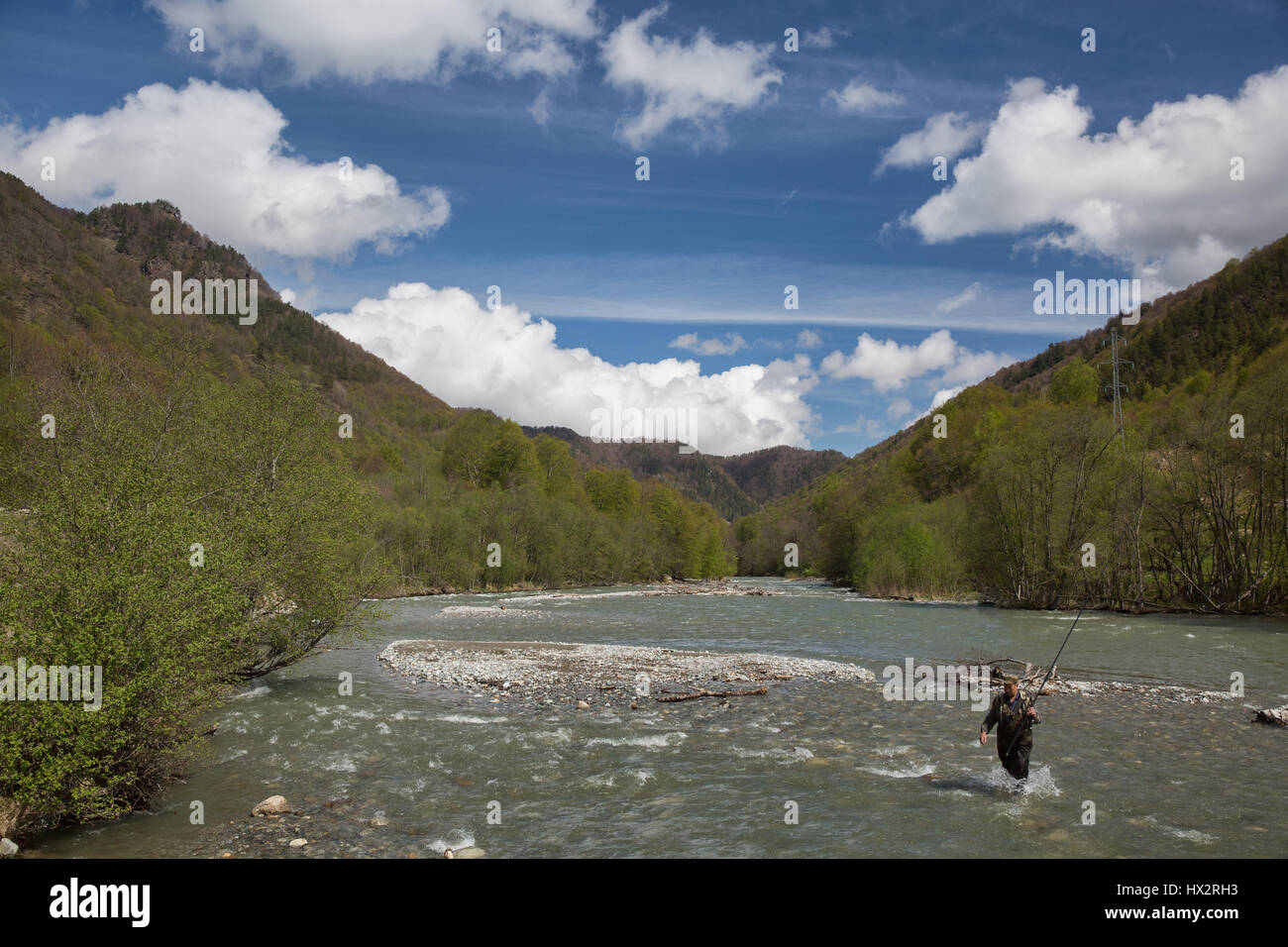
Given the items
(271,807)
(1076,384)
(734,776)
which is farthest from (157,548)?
(1076,384)

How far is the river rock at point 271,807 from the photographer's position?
11695 millimetres

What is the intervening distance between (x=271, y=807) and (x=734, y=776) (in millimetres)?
8070

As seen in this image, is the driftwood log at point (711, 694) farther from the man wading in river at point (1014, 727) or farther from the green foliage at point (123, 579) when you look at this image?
the green foliage at point (123, 579)

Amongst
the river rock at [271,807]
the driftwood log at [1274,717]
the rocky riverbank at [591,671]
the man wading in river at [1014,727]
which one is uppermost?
the man wading in river at [1014,727]

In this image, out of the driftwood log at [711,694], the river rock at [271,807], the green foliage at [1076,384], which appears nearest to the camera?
the river rock at [271,807]

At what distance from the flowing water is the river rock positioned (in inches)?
12.1

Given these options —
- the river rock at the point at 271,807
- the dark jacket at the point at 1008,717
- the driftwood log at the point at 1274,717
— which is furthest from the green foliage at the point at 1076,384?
the river rock at the point at 271,807

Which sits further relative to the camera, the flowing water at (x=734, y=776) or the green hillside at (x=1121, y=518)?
the green hillside at (x=1121, y=518)

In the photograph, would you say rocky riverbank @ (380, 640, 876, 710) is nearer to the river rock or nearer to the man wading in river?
the river rock

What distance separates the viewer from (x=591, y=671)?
25562 millimetres

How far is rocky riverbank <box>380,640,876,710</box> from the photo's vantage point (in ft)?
72.0

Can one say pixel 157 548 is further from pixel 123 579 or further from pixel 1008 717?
pixel 1008 717

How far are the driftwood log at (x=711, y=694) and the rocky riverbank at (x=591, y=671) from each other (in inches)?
17.2
